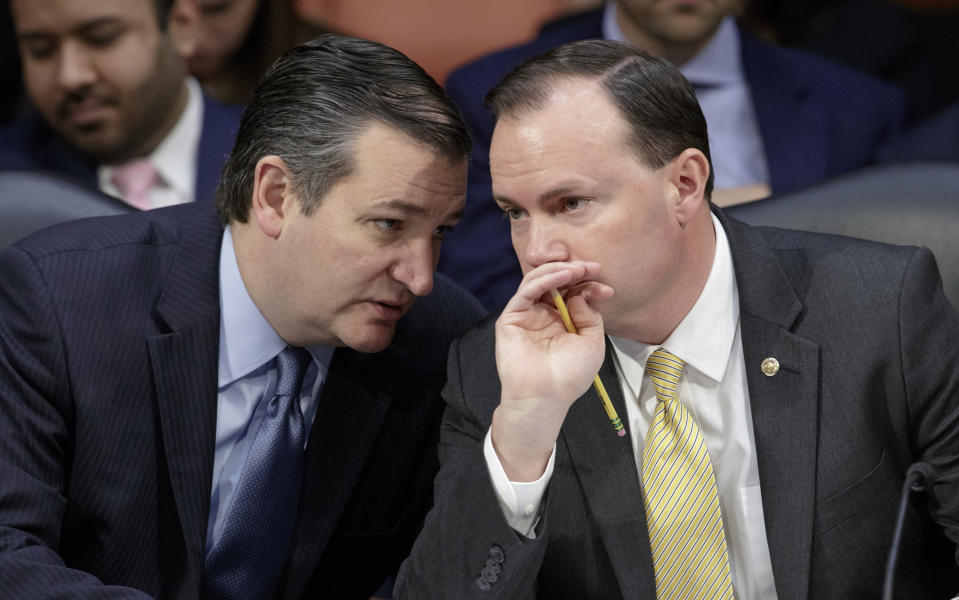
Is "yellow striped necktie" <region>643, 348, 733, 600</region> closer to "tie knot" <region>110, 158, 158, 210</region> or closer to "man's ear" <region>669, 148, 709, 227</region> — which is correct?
"man's ear" <region>669, 148, 709, 227</region>

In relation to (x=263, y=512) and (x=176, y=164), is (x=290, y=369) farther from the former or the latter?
(x=176, y=164)

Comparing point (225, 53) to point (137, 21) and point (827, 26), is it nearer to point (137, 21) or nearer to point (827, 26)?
point (137, 21)

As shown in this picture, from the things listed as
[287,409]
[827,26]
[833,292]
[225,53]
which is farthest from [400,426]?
[827,26]

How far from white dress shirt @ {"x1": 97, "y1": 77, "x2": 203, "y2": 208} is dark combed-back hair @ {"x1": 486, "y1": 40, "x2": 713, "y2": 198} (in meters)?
1.27

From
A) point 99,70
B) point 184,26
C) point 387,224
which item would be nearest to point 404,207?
point 387,224

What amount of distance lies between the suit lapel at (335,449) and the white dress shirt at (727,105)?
112 centimetres

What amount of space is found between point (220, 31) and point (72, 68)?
2.25 ft

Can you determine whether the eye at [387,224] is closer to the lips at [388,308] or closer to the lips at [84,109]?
the lips at [388,308]

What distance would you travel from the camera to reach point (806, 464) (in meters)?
1.62

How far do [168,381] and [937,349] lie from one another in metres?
0.98

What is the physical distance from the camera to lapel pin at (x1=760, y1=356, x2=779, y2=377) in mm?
1666

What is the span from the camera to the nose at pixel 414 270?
178 centimetres

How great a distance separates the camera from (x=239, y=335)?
1.84 metres

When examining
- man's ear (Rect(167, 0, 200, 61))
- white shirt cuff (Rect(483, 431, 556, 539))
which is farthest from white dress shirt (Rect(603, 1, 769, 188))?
white shirt cuff (Rect(483, 431, 556, 539))
